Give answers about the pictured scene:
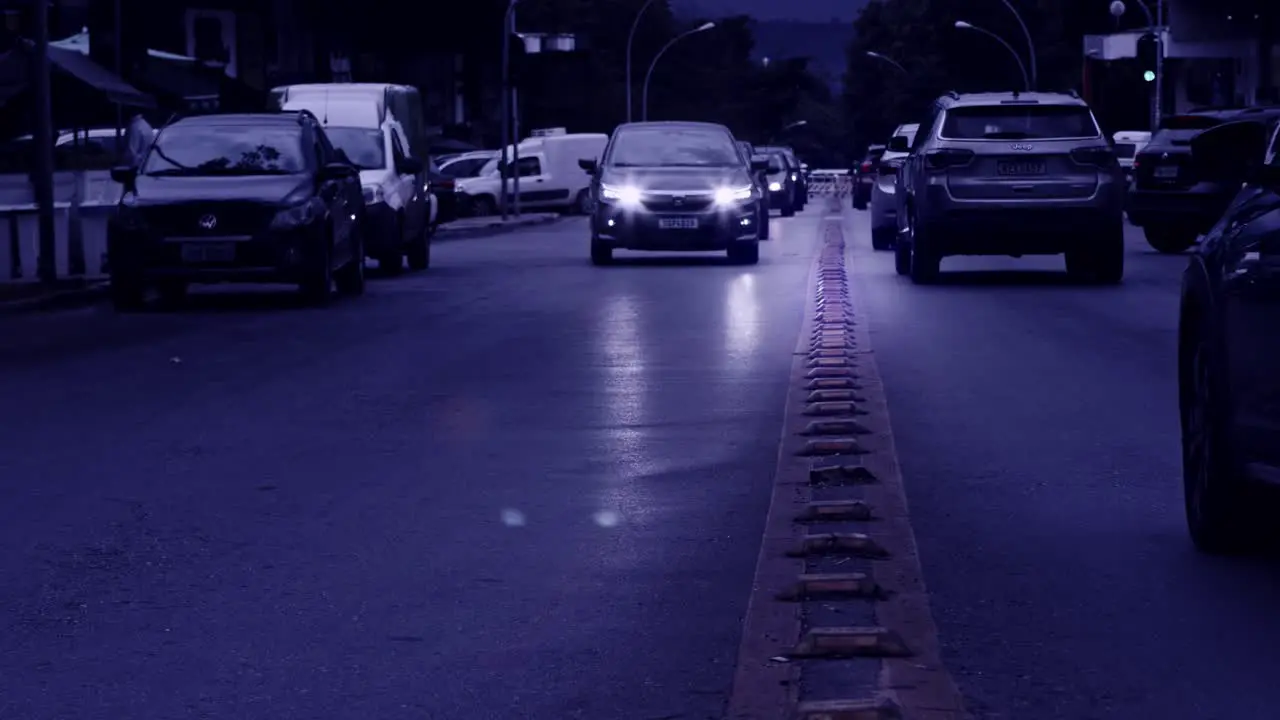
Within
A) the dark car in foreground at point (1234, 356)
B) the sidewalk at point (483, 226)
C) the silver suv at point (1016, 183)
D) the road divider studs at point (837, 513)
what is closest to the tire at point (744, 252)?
the silver suv at point (1016, 183)

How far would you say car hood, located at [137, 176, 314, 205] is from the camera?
20.0 m

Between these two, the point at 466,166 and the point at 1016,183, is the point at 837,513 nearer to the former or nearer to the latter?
the point at 1016,183

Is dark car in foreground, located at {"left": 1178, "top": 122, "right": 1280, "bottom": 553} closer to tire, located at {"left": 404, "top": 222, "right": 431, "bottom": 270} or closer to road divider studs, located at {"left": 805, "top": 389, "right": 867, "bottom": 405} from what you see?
road divider studs, located at {"left": 805, "top": 389, "right": 867, "bottom": 405}

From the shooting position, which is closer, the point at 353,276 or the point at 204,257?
the point at 204,257

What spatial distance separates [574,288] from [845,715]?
58.9 ft

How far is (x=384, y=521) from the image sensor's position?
8.16 meters

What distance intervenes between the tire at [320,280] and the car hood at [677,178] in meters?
7.69

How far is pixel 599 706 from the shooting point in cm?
533

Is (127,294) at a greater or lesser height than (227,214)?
lesser

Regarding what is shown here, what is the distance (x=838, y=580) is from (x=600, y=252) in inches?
853

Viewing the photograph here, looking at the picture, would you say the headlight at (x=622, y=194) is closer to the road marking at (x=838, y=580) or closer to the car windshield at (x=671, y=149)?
the car windshield at (x=671, y=149)

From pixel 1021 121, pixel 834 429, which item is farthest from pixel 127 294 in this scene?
pixel 834 429

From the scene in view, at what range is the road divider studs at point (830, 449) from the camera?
9703mm

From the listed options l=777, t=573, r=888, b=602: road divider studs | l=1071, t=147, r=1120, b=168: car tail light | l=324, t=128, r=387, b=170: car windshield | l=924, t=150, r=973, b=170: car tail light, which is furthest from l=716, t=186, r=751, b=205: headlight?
l=777, t=573, r=888, b=602: road divider studs
